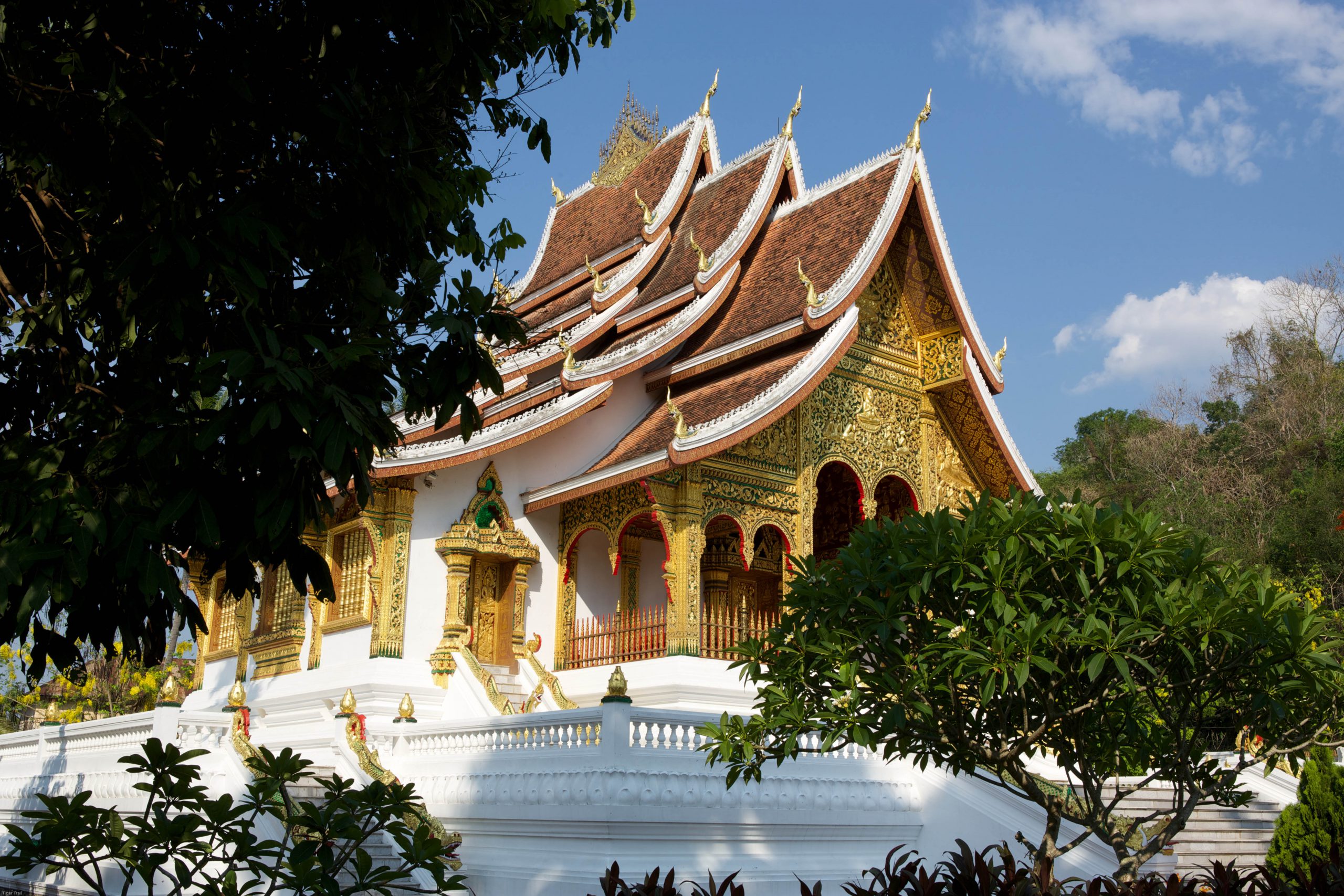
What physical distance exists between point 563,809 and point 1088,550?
4.08m

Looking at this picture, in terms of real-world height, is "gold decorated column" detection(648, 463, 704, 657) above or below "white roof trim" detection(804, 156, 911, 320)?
below

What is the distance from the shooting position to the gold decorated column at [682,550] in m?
10.5

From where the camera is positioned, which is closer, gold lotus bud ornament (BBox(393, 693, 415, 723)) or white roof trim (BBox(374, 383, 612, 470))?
gold lotus bud ornament (BBox(393, 693, 415, 723))

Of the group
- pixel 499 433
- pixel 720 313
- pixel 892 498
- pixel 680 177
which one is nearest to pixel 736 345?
pixel 720 313

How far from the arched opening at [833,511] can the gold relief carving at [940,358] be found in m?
1.58

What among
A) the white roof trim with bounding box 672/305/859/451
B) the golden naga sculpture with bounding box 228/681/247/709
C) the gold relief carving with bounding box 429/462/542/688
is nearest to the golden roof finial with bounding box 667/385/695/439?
the white roof trim with bounding box 672/305/859/451

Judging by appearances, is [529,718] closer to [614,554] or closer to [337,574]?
[614,554]

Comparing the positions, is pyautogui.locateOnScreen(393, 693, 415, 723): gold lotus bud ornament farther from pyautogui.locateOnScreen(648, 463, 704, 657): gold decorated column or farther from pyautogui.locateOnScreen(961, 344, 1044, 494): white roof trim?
pyautogui.locateOnScreen(961, 344, 1044, 494): white roof trim

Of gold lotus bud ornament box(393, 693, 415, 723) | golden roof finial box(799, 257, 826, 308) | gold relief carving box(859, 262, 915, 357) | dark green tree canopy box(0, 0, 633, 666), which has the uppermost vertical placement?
gold relief carving box(859, 262, 915, 357)

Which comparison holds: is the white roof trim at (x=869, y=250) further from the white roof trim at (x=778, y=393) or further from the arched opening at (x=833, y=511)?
the arched opening at (x=833, y=511)

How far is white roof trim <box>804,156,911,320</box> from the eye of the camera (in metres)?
11.8

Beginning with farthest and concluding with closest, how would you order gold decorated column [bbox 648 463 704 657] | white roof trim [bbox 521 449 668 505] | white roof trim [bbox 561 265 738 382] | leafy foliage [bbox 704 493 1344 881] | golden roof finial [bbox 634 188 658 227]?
golden roof finial [bbox 634 188 658 227] < white roof trim [bbox 561 265 738 382] < gold decorated column [bbox 648 463 704 657] < white roof trim [bbox 521 449 668 505] < leafy foliage [bbox 704 493 1344 881]

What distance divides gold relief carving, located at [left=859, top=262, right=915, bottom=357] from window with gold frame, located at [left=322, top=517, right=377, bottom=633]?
583 centimetres

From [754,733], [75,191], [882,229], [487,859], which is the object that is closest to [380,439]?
[75,191]
